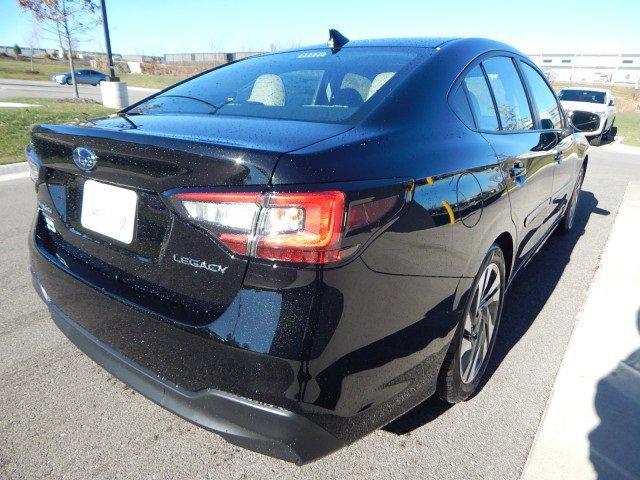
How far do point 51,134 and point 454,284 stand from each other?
5.46ft

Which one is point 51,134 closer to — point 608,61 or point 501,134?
point 501,134

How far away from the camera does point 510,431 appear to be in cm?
210

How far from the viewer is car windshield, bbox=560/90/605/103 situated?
17663mm

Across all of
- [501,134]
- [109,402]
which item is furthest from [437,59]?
→ [109,402]

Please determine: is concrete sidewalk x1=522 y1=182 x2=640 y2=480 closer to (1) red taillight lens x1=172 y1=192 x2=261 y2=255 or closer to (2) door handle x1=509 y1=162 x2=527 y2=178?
(2) door handle x1=509 y1=162 x2=527 y2=178

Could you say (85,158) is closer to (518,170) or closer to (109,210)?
(109,210)

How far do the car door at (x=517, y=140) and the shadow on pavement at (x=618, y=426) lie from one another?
811mm

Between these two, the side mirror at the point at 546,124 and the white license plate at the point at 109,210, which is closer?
the white license plate at the point at 109,210

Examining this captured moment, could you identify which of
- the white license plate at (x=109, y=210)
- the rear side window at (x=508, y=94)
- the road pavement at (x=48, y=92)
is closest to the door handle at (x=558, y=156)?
the rear side window at (x=508, y=94)

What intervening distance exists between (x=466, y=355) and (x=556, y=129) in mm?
2061

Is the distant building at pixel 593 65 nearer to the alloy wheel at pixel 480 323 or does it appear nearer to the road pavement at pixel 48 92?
the road pavement at pixel 48 92

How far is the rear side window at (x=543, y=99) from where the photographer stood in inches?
124

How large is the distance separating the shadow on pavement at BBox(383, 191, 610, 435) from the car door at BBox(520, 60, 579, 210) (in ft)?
1.77

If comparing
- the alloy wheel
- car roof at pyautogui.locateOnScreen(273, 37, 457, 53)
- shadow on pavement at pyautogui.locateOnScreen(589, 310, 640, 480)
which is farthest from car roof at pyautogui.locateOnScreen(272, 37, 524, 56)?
shadow on pavement at pyautogui.locateOnScreen(589, 310, 640, 480)
